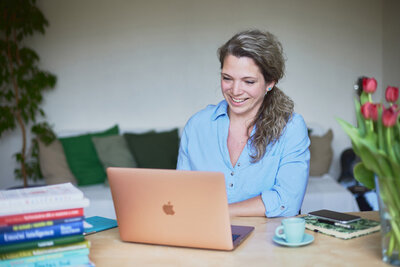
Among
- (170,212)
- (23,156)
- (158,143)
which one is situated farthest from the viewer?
(23,156)

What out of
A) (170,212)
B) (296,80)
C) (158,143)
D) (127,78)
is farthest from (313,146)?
(170,212)

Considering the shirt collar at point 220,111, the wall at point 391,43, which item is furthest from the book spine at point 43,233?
the wall at point 391,43

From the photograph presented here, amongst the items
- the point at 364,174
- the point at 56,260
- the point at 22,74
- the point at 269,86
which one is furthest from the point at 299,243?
the point at 22,74

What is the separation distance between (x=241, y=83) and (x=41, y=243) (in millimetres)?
1056

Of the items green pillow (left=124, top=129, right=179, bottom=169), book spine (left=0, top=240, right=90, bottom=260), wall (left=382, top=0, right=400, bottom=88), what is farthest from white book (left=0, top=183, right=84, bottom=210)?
wall (left=382, top=0, right=400, bottom=88)

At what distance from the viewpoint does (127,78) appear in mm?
4242

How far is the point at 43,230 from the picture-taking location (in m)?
1.15

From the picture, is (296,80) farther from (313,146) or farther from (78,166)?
(78,166)

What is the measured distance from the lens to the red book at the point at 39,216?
1.12m

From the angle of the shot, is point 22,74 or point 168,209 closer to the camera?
point 168,209

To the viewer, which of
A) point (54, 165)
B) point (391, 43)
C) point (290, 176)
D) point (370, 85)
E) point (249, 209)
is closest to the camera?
point (370, 85)

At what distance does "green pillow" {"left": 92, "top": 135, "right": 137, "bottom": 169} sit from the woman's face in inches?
79.2

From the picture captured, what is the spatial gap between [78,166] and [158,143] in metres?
0.71

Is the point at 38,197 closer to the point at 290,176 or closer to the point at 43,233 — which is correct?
the point at 43,233
